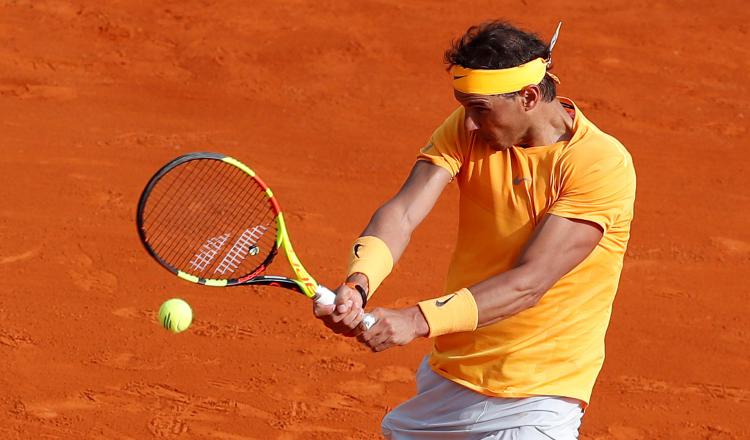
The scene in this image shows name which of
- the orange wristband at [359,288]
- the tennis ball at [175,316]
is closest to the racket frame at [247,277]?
the orange wristband at [359,288]

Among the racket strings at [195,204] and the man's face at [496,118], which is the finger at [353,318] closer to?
the man's face at [496,118]

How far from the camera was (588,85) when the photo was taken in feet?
35.4

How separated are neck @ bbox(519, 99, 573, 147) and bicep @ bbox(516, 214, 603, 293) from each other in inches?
12.7

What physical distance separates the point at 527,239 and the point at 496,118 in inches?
18.3

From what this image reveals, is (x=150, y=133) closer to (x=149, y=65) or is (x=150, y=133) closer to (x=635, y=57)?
(x=149, y=65)

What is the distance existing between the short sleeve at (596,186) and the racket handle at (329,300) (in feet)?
2.50

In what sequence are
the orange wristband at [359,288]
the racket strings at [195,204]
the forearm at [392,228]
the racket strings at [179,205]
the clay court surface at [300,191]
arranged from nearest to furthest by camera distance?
the orange wristband at [359,288], the forearm at [392,228], the clay court surface at [300,191], the racket strings at [195,204], the racket strings at [179,205]

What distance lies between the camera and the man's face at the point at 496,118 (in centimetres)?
396

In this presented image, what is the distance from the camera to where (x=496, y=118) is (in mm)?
4004

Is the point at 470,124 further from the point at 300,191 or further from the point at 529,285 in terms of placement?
the point at 300,191

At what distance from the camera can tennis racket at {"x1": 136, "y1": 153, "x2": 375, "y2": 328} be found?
410cm

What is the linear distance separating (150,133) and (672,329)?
477cm

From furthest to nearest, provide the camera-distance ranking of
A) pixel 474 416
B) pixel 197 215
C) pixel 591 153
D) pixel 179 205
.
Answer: pixel 179 205 → pixel 197 215 → pixel 474 416 → pixel 591 153

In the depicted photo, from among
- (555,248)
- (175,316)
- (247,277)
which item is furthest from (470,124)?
(175,316)
